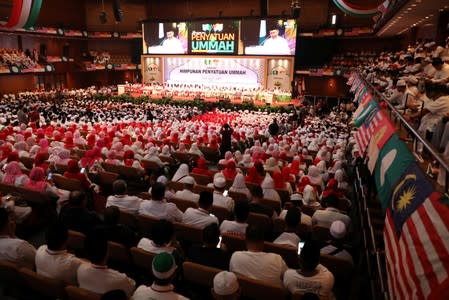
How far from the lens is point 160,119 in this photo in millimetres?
18297

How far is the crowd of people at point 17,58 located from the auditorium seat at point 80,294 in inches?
1001

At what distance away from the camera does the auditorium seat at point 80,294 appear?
306 centimetres

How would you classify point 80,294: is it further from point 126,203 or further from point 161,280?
point 126,203

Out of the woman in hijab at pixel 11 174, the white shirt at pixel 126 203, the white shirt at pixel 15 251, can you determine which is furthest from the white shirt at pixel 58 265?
the woman in hijab at pixel 11 174

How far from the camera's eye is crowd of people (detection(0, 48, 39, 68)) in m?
24.1

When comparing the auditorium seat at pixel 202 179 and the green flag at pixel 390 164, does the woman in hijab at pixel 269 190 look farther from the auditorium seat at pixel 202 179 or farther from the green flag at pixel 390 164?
the green flag at pixel 390 164

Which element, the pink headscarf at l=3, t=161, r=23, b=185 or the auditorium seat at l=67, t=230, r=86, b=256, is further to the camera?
the pink headscarf at l=3, t=161, r=23, b=185

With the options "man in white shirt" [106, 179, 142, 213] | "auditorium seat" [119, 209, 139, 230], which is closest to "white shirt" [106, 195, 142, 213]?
"man in white shirt" [106, 179, 142, 213]

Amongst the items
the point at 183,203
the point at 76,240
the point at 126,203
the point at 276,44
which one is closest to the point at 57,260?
the point at 76,240

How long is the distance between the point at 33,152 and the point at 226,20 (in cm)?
2160

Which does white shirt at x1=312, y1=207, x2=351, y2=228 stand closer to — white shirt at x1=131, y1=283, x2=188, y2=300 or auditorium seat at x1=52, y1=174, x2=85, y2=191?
white shirt at x1=131, y1=283, x2=188, y2=300

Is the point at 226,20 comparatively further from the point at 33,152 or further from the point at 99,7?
the point at 33,152

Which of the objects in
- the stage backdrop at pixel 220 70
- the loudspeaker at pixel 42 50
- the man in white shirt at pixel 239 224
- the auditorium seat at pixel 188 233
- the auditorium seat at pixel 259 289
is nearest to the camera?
the auditorium seat at pixel 259 289

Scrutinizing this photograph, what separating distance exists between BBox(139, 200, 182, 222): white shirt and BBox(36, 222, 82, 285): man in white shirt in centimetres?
169
